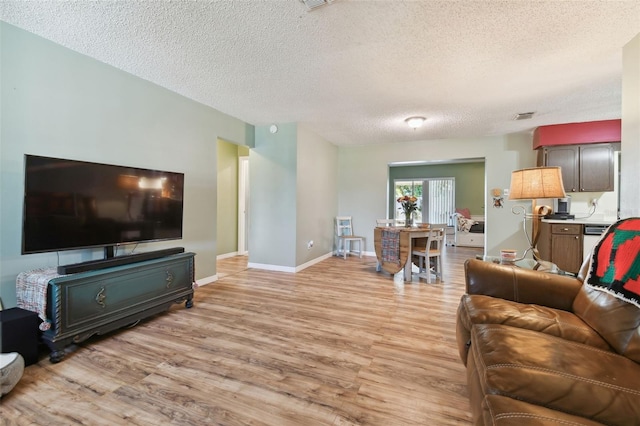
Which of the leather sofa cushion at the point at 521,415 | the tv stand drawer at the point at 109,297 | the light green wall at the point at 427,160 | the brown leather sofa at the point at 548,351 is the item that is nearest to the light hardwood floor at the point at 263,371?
the tv stand drawer at the point at 109,297

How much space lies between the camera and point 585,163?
13.9 ft

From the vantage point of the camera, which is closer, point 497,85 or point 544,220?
point 497,85

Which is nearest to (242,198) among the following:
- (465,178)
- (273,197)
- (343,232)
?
(273,197)

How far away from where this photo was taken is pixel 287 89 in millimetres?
3123

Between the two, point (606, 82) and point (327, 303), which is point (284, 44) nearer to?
point (327, 303)

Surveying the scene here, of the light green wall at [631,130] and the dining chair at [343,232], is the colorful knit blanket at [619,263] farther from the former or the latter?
the dining chair at [343,232]

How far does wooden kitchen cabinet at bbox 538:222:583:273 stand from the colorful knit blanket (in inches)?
122

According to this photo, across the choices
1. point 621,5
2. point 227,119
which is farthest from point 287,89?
point 621,5

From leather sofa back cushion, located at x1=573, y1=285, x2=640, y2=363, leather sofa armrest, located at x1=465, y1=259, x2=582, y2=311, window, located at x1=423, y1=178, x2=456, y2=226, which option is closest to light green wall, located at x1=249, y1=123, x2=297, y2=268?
leather sofa armrest, located at x1=465, y1=259, x2=582, y2=311

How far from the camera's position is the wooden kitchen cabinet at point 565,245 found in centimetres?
390

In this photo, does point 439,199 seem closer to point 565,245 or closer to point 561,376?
point 565,245

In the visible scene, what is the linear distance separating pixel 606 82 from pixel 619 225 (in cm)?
252

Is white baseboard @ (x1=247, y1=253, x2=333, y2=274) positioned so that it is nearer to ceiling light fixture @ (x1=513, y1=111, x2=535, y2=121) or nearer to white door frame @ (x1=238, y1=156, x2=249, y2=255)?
white door frame @ (x1=238, y1=156, x2=249, y2=255)

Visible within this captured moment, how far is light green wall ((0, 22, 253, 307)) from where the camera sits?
79.7 inches
